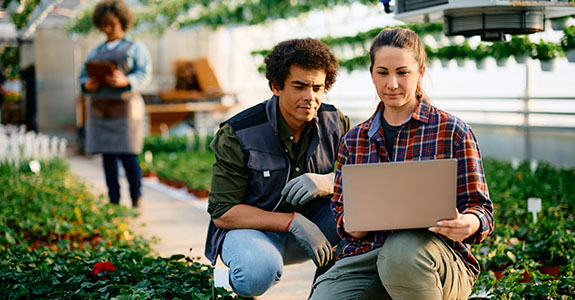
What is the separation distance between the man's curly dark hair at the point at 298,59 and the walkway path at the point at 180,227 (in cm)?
107

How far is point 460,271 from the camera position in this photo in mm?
2029

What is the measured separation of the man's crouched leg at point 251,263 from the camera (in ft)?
7.89

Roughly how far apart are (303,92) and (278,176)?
0.35 metres

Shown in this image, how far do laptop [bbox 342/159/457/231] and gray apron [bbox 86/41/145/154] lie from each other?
11.4ft

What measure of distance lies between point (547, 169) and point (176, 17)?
712 centimetres

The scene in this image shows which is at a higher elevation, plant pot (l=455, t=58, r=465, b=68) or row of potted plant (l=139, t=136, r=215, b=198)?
plant pot (l=455, t=58, r=465, b=68)

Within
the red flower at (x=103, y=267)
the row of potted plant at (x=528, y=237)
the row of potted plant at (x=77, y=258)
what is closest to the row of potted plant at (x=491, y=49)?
the row of potted plant at (x=528, y=237)

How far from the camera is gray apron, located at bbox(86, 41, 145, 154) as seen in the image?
502 cm

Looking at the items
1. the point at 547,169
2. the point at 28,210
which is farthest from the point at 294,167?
the point at 547,169

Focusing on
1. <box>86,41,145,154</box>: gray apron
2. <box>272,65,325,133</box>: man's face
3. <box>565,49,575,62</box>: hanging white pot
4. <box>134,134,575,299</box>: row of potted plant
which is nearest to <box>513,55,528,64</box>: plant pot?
<box>134,134,575,299</box>: row of potted plant

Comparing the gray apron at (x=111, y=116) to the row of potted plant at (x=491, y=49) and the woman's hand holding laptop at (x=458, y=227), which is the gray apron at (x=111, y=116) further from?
the woman's hand holding laptop at (x=458, y=227)

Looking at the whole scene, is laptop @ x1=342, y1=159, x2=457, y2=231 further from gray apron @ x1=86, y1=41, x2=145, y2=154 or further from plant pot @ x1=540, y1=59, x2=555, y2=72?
plant pot @ x1=540, y1=59, x2=555, y2=72

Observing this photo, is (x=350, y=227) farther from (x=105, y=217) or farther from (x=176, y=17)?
(x=176, y=17)

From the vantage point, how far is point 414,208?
1.88 metres
